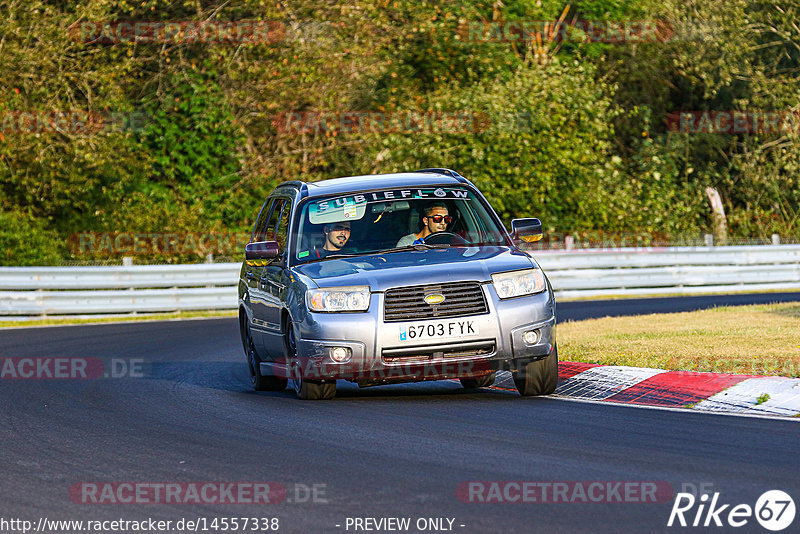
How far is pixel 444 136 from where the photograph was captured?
33812 millimetres

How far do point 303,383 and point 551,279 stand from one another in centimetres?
1724

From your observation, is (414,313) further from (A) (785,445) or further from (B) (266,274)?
(A) (785,445)

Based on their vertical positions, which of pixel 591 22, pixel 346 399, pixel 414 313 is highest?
pixel 591 22

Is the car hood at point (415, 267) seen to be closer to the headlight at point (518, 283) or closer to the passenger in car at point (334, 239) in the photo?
the headlight at point (518, 283)

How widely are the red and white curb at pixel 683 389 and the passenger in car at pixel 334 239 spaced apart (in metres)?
2.01

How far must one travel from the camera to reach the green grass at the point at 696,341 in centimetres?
1131

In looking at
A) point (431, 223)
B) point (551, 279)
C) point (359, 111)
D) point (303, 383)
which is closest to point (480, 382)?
point (431, 223)

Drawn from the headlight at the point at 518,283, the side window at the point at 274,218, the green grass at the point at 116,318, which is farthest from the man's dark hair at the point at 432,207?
the green grass at the point at 116,318

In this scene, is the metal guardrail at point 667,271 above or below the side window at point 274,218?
below

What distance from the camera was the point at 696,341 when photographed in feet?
44.8

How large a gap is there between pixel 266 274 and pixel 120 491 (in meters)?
5.15

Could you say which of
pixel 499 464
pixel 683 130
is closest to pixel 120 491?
pixel 499 464

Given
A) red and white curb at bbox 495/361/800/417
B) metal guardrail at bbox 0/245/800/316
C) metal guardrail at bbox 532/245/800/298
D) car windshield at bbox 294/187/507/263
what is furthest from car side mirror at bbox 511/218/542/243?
metal guardrail at bbox 532/245/800/298

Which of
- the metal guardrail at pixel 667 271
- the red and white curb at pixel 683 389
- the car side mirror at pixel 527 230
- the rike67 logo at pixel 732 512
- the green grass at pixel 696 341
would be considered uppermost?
the car side mirror at pixel 527 230
